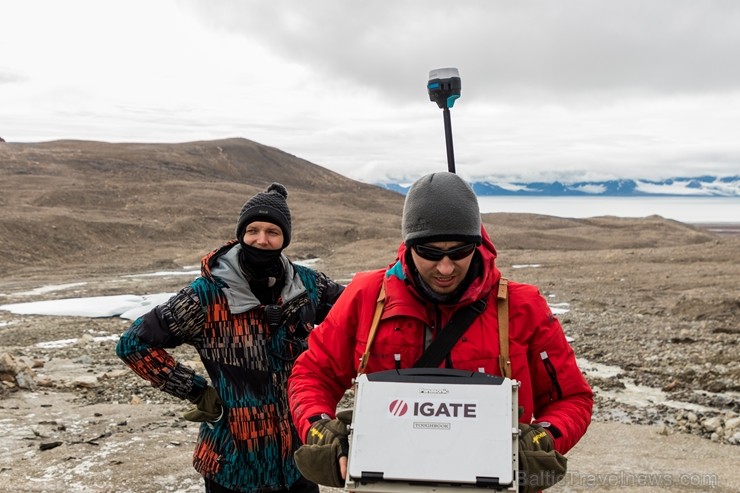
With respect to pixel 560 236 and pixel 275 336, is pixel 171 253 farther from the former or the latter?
pixel 275 336

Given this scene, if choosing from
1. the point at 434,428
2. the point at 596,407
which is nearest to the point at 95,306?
the point at 596,407

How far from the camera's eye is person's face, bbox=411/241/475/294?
1.94 meters

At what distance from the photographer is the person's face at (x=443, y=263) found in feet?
6.37

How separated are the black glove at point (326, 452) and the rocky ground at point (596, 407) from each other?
3189 mm

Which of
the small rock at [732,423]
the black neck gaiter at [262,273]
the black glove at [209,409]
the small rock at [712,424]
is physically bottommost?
the small rock at [712,424]

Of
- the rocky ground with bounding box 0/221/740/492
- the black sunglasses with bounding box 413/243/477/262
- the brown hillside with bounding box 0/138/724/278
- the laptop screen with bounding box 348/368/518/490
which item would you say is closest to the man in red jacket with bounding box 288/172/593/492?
the black sunglasses with bounding box 413/243/477/262

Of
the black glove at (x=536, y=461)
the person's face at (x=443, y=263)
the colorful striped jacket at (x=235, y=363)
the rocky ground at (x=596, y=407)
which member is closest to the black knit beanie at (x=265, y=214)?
the colorful striped jacket at (x=235, y=363)

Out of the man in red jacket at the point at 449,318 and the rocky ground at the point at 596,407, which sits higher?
A: the man in red jacket at the point at 449,318

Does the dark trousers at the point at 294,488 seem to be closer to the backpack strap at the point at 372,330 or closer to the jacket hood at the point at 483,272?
Answer: the backpack strap at the point at 372,330

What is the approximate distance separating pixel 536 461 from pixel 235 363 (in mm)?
1426

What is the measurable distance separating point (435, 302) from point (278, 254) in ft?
3.96

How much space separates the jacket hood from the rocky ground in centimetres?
328

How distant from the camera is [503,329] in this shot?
194 cm

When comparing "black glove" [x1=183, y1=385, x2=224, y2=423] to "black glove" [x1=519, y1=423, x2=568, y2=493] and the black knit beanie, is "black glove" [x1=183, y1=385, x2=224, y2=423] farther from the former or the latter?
"black glove" [x1=519, y1=423, x2=568, y2=493]
